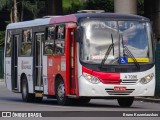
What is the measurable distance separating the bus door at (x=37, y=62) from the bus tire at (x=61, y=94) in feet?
6.05

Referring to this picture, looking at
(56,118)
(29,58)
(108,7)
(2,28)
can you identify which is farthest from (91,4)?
(56,118)

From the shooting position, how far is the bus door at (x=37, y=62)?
2738cm

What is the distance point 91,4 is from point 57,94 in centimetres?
6549

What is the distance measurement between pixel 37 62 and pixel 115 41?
450 cm

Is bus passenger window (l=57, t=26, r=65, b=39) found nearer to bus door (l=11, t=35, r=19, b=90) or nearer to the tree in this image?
bus door (l=11, t=35, r=19, b=90)

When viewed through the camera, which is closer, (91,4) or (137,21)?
(137,21)

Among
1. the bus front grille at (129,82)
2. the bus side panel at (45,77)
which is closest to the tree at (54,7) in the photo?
the bus side panel at (45,77)

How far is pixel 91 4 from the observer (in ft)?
297

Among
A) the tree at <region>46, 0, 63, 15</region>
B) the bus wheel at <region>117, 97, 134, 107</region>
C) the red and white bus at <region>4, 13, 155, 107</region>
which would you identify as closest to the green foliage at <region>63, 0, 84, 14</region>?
the tree at <region>46, 0, 63, 15</region>

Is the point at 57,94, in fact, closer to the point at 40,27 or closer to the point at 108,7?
the point at 40,27

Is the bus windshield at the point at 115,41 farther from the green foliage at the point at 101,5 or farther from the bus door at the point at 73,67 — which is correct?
the green foliage at the point at 101,5

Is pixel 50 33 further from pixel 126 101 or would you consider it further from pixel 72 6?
pixel 72 6

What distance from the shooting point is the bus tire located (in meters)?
25.0

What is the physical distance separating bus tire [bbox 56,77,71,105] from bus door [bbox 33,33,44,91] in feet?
6.05
